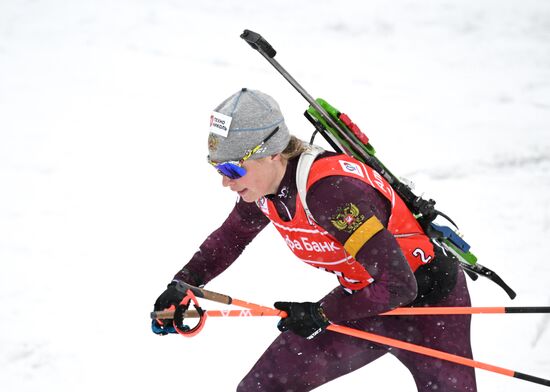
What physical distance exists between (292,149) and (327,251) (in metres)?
0.41

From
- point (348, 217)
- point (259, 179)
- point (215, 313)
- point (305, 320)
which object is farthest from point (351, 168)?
point (215, 313)

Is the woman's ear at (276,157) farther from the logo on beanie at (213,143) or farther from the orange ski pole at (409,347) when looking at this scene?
the orange ski pole at (409,347)

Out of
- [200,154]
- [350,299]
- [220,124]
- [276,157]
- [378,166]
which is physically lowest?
[200,154]

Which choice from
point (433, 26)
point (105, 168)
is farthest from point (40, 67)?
point (433, 26)

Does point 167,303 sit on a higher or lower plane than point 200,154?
higher

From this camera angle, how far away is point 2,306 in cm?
438

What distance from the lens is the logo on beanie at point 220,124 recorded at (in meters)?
2.48

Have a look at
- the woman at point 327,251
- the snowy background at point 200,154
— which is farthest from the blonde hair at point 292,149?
the snowy background at point 200,154

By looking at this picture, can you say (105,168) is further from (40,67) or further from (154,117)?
(40,67)

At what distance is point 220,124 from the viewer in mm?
2496

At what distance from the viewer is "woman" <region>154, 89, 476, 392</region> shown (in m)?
2.45

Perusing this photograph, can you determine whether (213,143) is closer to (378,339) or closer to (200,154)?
(378,339)

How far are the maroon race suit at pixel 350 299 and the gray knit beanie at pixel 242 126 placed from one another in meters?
0.21

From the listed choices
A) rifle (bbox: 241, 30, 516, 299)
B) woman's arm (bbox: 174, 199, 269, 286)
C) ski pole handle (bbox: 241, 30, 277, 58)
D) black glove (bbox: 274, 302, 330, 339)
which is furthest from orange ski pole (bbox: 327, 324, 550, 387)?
ski pole handle (bbox: 241, 30, 277, 58)
